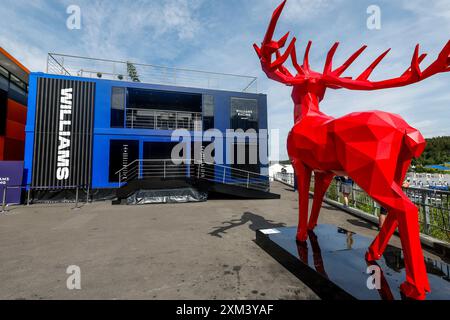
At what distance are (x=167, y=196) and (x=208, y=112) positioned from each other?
597 cm

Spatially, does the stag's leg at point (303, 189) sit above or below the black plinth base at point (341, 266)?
above

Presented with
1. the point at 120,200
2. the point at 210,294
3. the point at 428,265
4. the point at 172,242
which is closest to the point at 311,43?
the point at 428,265

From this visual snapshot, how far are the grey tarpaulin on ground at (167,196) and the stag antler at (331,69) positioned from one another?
25.6 feet

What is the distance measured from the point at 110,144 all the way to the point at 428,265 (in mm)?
12551

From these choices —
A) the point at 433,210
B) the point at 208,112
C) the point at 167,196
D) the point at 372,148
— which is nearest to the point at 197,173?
the point at 167,196

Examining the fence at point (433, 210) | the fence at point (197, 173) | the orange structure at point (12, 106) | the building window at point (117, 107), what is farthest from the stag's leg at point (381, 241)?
the orange structure at point (12, 106)

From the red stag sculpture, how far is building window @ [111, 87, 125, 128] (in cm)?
1061

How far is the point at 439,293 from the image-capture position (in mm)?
2070

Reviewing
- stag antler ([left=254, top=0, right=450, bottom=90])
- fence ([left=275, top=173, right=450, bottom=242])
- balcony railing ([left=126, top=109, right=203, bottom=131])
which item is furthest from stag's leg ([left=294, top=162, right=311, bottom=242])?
balcony railing ([left=126, top=109, right=203, bottom=131])

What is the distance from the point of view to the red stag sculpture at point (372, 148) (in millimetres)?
2004

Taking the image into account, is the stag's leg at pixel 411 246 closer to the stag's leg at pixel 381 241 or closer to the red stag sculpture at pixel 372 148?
the red stag sculpture at pixel 372 148

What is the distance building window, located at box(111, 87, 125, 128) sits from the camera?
11.8 metres

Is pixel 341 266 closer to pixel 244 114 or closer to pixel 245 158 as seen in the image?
pixel 245 158

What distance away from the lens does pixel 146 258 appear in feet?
12.3
